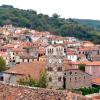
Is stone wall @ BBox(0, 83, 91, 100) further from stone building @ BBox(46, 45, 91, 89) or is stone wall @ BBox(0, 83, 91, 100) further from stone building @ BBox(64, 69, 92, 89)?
stone building @ BBox(64, 69, 92, 89)

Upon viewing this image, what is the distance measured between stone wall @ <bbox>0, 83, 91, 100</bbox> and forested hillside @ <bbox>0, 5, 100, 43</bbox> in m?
106

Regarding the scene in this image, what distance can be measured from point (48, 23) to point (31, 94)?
5012 inches

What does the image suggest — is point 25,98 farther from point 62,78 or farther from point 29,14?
point 29,14

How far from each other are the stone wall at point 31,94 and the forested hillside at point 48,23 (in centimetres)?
10554

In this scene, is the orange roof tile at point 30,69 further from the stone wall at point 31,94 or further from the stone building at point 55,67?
the stone wall at point 31,94

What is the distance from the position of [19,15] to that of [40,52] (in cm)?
6765

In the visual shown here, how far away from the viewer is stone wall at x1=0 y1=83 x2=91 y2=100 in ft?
31.0

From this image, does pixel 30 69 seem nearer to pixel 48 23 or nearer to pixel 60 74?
pixel 60 74

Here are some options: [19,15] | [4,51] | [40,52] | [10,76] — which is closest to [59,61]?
[10,76]

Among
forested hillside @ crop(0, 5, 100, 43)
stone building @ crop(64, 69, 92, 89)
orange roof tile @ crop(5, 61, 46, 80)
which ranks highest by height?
forested hillside @ crop(0, 5, 100, 43)

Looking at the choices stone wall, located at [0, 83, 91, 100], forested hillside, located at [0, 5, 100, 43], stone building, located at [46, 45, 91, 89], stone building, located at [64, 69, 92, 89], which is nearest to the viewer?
stone wall, located at [0, 83, 91, 100]

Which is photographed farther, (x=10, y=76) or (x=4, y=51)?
(x=4, y=51)

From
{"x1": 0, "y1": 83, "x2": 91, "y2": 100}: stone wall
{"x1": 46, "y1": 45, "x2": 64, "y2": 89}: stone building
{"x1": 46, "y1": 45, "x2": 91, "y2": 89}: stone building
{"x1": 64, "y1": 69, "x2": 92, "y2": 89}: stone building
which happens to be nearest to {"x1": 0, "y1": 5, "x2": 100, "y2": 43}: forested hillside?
{"x1": 64, "y1": 69, "x2": 92, "y2": 89}: stone building

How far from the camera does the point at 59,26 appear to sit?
131m
